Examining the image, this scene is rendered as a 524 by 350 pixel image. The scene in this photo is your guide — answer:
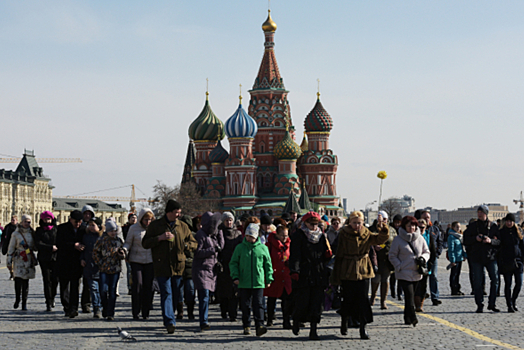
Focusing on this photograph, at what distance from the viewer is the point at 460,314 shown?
12.3 meters

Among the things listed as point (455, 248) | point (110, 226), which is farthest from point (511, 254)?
point (110, 226)

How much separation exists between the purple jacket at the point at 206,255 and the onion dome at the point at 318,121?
6888cm

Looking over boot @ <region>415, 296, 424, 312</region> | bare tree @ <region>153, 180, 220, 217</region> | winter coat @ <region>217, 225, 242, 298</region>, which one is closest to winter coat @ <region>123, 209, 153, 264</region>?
winter coat @ <region>217, 225, 242, 298</region>

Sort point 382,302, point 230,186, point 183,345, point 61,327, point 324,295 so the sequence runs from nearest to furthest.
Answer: point 183,345 → point 324,295 → point 61,327 → point 382,302 → point 230,186

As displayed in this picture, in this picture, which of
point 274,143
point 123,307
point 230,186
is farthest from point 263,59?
point 123,307

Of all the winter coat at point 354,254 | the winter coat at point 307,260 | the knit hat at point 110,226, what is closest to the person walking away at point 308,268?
the winter coat at point 307,260

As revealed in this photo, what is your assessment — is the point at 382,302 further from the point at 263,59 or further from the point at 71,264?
the point at 263,59

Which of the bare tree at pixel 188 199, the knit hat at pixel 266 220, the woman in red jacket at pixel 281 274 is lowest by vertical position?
the woman in red jacket at pixel 281 274

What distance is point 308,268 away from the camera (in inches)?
396

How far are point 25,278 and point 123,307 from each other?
66.2 inches

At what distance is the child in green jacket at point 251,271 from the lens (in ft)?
33.8

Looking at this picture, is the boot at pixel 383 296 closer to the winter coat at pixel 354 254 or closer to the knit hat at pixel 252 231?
the winter coat at pixel 354 254

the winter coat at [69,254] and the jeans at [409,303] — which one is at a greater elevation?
the winter coat at [69,254]

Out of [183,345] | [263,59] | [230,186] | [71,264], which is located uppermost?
[263,59]
